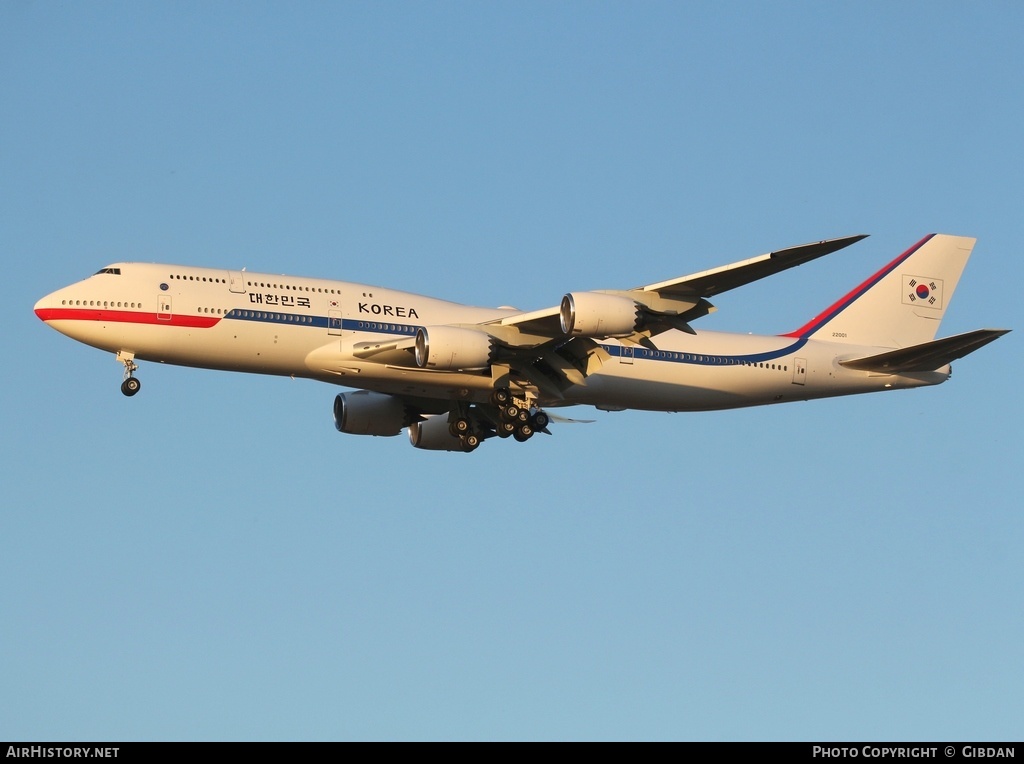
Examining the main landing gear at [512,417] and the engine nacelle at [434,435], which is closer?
the main landing gear at [512,417]

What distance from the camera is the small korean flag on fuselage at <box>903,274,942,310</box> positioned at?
4997 centimetres

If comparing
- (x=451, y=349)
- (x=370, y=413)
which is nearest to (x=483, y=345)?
(x=451, y=349)

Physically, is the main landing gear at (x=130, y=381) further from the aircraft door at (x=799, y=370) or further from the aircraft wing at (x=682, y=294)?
the aircraft door at (x=799, y=370)

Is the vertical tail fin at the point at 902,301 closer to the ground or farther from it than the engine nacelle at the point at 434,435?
farther from it

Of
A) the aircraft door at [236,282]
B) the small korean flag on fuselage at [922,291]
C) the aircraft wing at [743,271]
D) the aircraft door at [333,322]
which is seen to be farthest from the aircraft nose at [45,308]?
the small korean flag on fuselage at [922,291]

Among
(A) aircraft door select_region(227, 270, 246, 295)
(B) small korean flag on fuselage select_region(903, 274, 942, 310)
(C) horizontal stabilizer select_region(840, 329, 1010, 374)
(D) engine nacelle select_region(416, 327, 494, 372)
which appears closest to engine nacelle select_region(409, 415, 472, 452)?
(D) engine nacelle select_region(416, 327, 494, 372)

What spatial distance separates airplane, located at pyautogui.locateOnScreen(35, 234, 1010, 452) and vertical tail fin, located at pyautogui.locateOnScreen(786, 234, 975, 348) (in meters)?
1.33

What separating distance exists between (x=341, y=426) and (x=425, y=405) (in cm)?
310

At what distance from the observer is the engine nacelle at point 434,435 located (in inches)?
1945

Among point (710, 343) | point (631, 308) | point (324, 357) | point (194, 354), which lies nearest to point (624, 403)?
point (710, 343)

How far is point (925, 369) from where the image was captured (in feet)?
152

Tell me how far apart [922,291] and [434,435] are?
59.6 feet

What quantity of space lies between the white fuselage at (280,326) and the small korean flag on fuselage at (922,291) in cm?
1070
